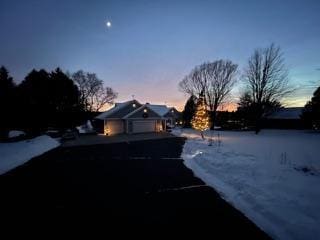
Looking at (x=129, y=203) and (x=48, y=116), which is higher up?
(x=48, y=116)

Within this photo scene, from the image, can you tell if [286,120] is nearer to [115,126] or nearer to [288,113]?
[288,113]

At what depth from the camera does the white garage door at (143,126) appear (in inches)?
1515

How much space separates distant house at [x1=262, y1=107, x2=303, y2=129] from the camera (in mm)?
46188

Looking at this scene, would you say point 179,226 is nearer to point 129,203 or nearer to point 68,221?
point 129,203

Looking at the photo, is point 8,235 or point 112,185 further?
point 112,185

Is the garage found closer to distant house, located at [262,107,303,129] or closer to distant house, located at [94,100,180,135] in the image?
distant house, located at [94,100,180,135]

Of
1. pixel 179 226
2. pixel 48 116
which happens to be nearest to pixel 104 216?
pixel 179 226

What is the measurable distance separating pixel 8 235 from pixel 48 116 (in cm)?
3139

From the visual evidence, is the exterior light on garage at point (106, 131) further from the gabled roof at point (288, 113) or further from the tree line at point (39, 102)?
the gabled roof at point (288, 113)

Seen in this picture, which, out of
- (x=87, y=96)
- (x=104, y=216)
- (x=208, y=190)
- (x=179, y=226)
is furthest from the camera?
(x=87, y=96)

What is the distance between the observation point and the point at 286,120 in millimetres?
47344

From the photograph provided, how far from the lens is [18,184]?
8852mm

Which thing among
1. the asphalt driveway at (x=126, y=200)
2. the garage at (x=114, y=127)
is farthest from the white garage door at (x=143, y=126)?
the asphalt driveway at (x=126, y=200)

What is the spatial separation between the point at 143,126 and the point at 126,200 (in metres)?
32.7
